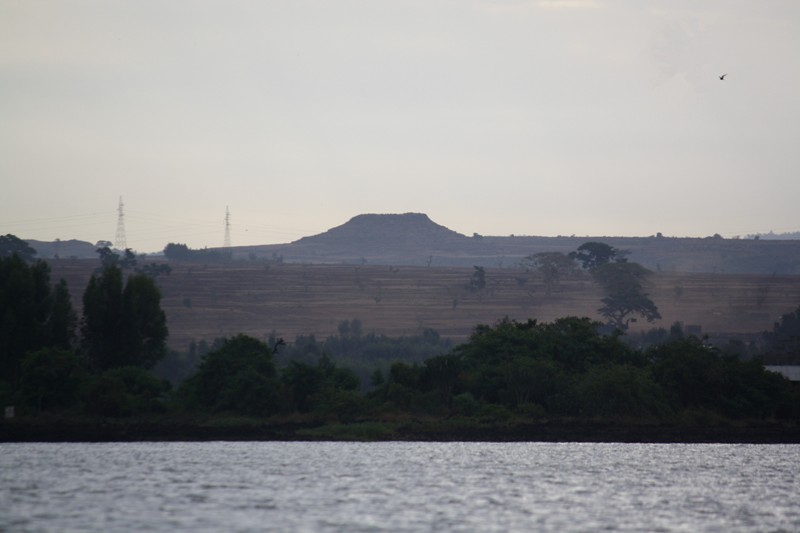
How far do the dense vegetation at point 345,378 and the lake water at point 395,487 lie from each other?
552cm

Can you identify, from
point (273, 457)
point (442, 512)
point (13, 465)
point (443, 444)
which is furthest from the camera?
point (443, 444)

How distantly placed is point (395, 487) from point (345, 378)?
31.8 meters

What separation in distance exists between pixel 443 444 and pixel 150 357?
26.1 meters

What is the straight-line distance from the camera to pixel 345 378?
8700 cm

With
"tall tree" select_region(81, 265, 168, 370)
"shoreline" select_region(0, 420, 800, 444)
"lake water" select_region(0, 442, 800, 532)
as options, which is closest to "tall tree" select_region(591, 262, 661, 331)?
"tall tree" select_region(81, 265, 168, 370)

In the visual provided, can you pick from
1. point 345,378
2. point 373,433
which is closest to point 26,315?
point 345,378

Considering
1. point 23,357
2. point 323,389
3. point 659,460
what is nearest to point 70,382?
point 23,357

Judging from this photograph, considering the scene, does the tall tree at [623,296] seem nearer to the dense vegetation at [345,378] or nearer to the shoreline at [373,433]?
the dense vegetation at [345,378]

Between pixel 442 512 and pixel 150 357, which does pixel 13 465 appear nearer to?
pixel 442 512

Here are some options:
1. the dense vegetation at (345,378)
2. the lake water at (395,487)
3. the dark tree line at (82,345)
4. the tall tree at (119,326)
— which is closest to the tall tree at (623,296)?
the dense vegetation at (345,378)

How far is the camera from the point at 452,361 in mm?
86438

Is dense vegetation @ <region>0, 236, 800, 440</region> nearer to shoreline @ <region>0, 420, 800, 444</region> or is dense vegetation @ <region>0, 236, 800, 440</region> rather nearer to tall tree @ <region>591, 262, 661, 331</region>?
shoreline @ <region>0, 420, 800, 444</region>

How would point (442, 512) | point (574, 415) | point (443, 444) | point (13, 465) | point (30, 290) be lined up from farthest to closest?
point (30, 290)
point (574, 415)
point (443, 444)
point (13, 465)
point (442, 512)

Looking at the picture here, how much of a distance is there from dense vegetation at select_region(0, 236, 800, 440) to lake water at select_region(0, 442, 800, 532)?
5.52 metres
